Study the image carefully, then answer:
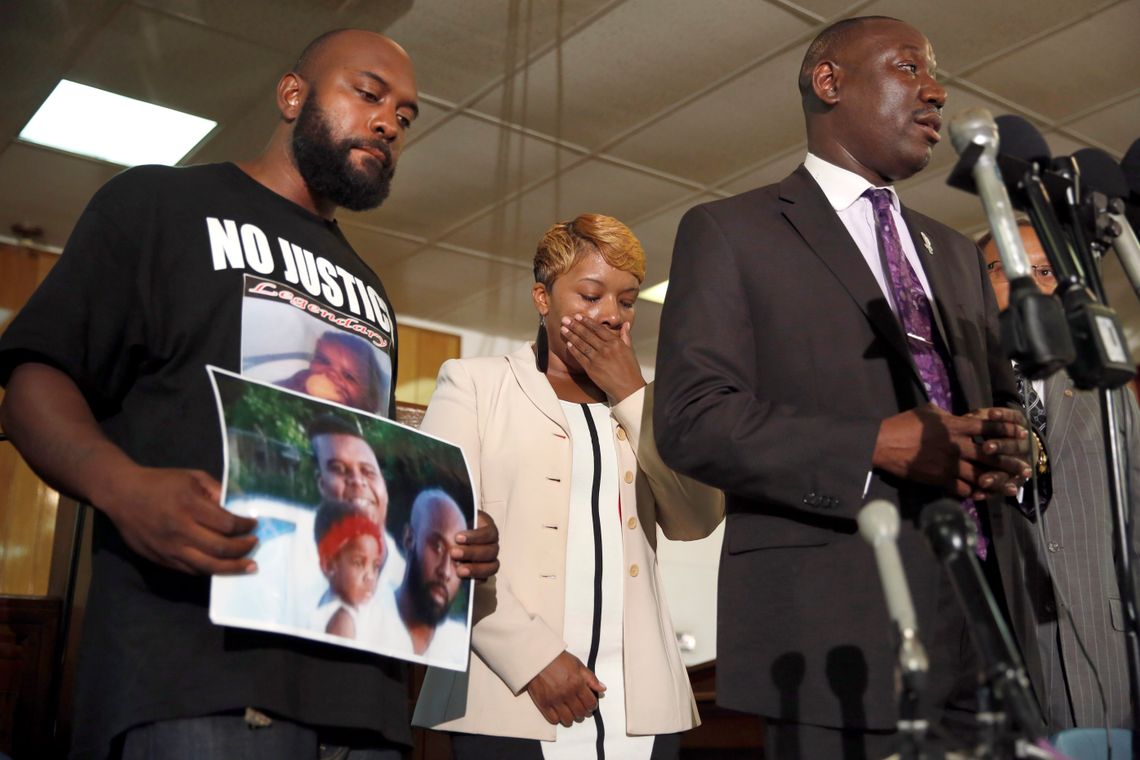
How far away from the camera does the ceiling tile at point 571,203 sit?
5.58m

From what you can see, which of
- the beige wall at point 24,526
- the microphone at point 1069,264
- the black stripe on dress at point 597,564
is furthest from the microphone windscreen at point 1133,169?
the beige wall at point 24,526

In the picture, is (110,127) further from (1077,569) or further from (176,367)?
(1077,569)

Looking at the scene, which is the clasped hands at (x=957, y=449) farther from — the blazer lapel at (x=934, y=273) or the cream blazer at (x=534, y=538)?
the cream blazer at (x=534, y=538)

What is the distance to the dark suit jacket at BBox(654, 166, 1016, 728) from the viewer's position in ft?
4.57

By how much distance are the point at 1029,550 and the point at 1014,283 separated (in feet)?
4.65

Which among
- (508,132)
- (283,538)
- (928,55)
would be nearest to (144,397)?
(283,538)

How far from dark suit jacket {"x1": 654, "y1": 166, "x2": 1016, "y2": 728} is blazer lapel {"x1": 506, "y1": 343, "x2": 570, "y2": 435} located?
1.64 feet

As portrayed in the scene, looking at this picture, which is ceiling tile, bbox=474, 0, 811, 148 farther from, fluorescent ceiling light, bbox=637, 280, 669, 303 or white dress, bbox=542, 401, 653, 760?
white dress, bbox=542, 401, 653, 760

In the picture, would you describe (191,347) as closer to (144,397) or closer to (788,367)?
(144,397)

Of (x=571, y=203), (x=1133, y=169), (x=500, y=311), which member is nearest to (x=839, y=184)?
(x=1133, y=169)

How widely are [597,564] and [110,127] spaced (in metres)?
4.06

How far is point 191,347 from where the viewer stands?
141cm

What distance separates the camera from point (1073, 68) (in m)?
4.63

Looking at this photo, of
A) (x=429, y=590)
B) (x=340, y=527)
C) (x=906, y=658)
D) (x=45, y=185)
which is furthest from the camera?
(x=45, y=185)
